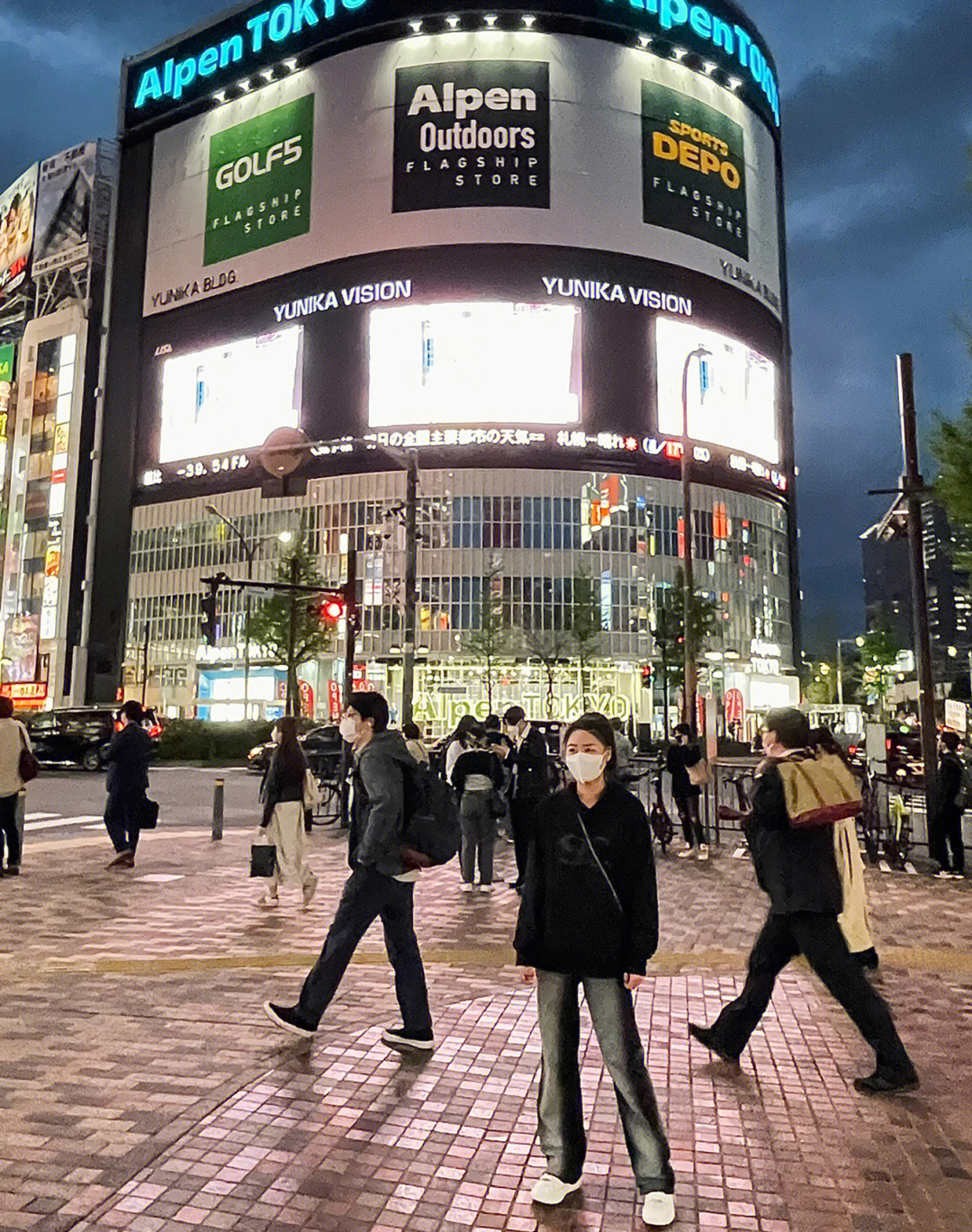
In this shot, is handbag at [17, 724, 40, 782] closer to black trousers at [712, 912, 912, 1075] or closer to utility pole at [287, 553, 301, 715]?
black trousers at [712, 912, 912, 1075]

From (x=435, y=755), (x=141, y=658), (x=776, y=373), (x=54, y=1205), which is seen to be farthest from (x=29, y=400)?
(x=54, y=1205)

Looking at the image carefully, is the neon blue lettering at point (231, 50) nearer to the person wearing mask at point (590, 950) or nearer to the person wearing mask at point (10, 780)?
the person wearing mask at point (10, 780)

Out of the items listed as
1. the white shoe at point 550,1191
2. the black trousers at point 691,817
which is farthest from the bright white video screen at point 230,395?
the white shoe at point 550,1191

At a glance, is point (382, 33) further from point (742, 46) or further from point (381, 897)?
point (381, 897)

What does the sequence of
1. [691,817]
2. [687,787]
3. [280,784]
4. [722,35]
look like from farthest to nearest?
[722,35] < [691,817] < [687,787] < [280,784]

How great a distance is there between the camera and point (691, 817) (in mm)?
14258

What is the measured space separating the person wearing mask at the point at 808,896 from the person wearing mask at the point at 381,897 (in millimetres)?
1815

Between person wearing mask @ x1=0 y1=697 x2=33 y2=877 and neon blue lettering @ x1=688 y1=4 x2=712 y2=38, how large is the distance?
252 feet

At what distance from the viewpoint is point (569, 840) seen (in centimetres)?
371

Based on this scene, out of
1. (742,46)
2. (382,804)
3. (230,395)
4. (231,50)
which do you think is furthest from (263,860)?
(231,50)

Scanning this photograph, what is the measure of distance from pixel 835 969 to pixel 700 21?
81782 millimetres

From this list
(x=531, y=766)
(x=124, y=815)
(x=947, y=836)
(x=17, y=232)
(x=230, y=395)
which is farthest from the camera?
(x=17, y=232)

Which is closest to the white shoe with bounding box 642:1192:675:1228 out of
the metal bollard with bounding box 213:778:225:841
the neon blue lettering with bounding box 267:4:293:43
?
the metal bollard with bounding box 213:778:225:841

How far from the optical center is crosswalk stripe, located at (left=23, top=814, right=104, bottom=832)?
16672 mm
